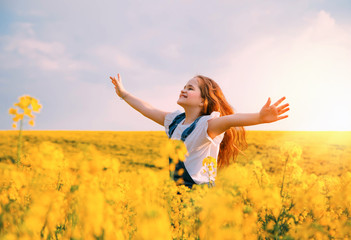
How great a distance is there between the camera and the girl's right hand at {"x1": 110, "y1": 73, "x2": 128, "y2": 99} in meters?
4.39

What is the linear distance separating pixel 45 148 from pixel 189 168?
183 centimetres

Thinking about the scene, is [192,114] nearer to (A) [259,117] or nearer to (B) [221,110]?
(B) [221,110]

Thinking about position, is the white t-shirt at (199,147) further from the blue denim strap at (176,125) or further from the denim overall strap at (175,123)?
the denim overall strap at (175,123)

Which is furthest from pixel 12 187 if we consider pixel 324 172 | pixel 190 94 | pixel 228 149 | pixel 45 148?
pixel 324 172

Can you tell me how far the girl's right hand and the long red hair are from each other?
3.72ft

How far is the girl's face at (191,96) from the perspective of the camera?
3.59 m

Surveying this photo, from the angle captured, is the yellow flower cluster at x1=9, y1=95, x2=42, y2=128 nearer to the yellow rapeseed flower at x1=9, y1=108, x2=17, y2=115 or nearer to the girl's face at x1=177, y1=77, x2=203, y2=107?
the yellow rapeseed flower at x1=9, y1=108, x2=17, y2=115

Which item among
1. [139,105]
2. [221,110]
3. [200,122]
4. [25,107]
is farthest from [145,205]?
[139,105]

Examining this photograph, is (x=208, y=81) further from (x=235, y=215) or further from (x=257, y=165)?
(x=235, y=215)

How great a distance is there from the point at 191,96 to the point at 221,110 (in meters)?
0.44

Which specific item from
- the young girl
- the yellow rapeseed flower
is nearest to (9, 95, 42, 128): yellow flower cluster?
the yellow rapeseed flower

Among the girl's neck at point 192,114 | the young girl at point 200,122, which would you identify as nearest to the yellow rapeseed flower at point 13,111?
the young girl at point 200,122

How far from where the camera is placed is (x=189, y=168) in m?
3.38

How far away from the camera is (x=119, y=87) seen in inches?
173
